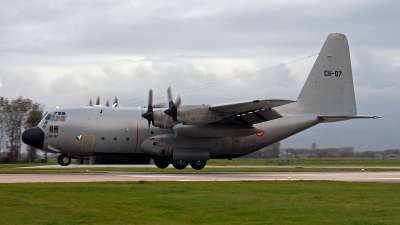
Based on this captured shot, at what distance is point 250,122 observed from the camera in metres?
31.0

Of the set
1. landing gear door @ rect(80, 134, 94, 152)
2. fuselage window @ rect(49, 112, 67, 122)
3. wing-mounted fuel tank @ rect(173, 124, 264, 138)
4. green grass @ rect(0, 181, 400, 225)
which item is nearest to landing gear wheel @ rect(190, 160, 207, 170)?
wing-mounted fuel tank @ rect(173, 124, 264, 138)

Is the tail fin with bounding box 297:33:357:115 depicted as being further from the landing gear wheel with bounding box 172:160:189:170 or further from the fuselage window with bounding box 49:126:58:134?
the fuselage window with bounding box 49:126:58:134

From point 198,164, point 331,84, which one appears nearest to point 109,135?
point 198,164

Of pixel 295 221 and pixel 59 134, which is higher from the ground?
pixel 59 134

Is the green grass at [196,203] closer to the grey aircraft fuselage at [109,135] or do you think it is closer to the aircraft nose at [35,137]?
the grey aircraft fuselage at [109,135]

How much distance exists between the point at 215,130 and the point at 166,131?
305cm

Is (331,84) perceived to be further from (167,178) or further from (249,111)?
(167,178)

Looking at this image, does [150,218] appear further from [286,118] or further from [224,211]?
[286,118]

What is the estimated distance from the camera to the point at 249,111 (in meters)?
29.6

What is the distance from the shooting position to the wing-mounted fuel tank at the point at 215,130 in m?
30.3

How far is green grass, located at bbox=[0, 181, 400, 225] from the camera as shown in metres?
12.4

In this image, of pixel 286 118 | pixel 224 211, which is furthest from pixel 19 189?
pixel 286 118

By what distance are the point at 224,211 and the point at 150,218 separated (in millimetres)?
2067

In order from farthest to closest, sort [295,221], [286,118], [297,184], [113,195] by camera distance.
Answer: [286,118]
[297,184]
[113,195]
[295,221]
